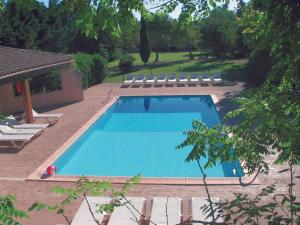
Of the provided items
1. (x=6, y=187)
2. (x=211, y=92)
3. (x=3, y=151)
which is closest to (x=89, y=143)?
(x=3, y=151)

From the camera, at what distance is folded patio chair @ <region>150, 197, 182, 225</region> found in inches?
332

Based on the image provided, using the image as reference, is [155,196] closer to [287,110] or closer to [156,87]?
[287,110]

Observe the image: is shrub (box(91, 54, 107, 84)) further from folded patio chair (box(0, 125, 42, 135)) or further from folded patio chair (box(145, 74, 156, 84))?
folded patio chair (box(0, 125, 42, 135))

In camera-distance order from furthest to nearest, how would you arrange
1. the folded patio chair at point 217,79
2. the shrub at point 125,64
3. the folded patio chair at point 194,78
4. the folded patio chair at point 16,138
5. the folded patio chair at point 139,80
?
the shrub at point 125,64 < the folded patio chair at point 139,80 < the folded patio chair at point 194,78 < the folded patio chair at point 217,79 < the folded patio chair at point 16,138

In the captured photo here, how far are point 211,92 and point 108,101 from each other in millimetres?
6897

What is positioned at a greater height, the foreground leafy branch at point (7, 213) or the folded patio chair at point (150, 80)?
the foreground leafy branch at point (7, 213)

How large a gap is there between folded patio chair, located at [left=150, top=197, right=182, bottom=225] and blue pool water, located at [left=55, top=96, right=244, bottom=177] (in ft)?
10.5

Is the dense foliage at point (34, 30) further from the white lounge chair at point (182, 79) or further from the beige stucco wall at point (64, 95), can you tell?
the white lounge chair at point (182, 79)

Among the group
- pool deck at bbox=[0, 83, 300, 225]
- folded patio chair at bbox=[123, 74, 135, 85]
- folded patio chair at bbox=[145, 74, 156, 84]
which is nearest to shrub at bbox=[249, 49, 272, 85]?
pool deck at bbox=[0, 83, 300, 225]

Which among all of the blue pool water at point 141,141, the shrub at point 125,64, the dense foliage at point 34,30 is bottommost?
the blue pool water at point 141,141

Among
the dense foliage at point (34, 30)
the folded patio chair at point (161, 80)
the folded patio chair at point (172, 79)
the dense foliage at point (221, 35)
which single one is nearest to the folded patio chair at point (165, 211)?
the dense foliage at point (34, 30)

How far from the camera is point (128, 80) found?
101ft

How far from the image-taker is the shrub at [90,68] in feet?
92.8

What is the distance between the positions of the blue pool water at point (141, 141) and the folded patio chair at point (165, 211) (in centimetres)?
321
